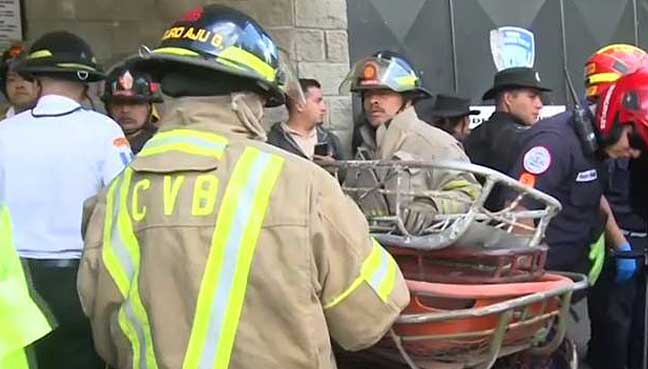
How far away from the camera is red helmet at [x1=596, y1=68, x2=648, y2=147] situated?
3.32 m

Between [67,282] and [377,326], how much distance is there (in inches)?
56.9

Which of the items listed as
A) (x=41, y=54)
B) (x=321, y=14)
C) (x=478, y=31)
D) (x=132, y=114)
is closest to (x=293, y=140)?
(x=132, y=114)

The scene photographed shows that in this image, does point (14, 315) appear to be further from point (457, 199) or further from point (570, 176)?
point (570, 176)

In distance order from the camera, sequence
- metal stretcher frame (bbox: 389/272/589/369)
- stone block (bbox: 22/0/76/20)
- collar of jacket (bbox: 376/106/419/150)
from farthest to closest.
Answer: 1. stone block (bbox: 22/0/76/20)
2. collar of jacket (bbox: 376/106/419/150)
3. metal stretcher frame (bbox: 389/272/589/369)

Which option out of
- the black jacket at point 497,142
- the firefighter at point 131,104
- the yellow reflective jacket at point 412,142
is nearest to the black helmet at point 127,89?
the firefighter at point 131,104

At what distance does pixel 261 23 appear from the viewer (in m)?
6.73

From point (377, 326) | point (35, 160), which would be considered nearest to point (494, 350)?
point (377, 326)

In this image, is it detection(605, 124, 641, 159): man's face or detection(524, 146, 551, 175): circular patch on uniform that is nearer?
detection(605, 124, 641, 159): man's face

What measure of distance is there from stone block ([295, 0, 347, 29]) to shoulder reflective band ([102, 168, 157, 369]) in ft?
15.2

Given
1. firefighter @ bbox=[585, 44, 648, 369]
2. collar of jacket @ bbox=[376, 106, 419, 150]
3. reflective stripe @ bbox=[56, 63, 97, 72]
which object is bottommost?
firefighter @ bbox=[585, 44, 648, 369]

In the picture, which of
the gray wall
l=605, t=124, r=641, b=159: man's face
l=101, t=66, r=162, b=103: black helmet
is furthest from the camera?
the gray wall

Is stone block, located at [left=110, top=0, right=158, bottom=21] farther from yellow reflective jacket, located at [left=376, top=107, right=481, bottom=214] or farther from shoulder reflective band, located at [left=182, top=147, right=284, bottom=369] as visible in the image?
shoulder reflective band, located at [left=182, top=147, right=284, bottom=369]

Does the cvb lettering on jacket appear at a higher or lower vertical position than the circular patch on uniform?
higher

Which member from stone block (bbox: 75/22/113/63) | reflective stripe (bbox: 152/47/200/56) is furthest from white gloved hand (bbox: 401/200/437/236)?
stone block (bbox: 75/22/113/63)
